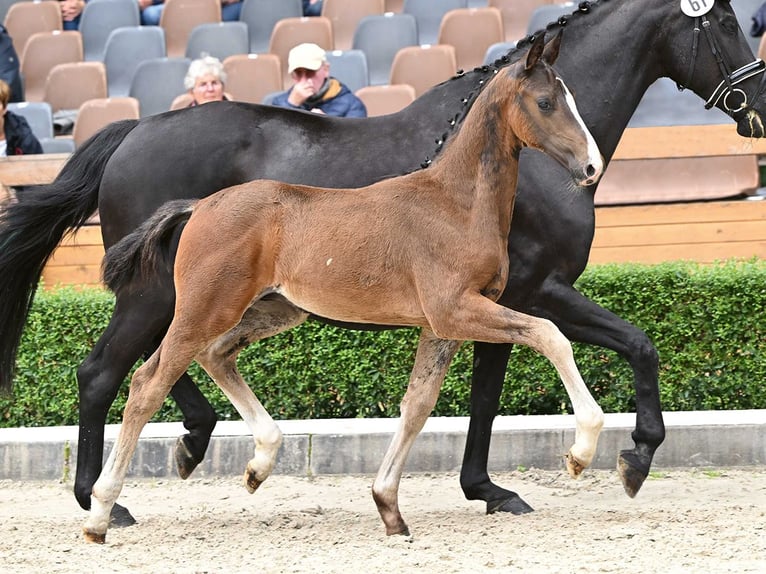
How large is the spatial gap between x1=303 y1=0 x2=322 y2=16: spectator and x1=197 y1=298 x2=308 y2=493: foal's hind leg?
6.45 meters

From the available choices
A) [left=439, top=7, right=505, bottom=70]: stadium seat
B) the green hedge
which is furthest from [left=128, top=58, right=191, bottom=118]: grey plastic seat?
the green hedge

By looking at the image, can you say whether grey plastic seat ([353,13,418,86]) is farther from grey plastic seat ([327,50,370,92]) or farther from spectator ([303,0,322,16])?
spectator ([303,0,322,16])

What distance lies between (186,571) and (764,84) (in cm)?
296

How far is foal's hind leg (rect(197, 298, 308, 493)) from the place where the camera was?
4547mm

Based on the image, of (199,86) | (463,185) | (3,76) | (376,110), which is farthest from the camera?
(3,76)

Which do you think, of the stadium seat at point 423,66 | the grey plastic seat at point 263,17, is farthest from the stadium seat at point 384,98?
the grey plastic seat at point 263,17

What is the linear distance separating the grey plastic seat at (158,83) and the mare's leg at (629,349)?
5.37m

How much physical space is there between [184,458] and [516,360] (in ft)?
6.13

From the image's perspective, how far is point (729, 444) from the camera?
5551 millimetres

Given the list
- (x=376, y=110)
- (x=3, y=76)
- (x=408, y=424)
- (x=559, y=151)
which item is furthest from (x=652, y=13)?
(x=3, y=76)

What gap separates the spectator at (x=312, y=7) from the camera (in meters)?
10.5

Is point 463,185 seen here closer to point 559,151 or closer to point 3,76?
point 559,151

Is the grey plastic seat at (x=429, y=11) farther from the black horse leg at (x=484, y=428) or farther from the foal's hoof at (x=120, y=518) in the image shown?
the foal's hoof at (x=120, y=518)

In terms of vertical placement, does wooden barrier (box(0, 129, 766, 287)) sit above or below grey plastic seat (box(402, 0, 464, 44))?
below
